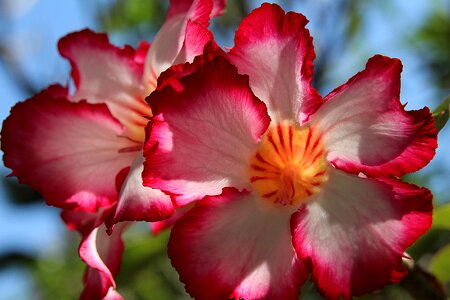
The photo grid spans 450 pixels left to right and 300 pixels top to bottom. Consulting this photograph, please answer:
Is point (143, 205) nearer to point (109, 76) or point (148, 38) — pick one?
point (109, 76)

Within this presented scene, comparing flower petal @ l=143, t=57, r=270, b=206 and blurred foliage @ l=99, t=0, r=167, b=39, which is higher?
flower petal @ l=143, t=57, r=270, b=206

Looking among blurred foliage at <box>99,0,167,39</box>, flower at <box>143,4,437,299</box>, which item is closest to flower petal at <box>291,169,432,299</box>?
flower at <box>143,4,437,299</box>

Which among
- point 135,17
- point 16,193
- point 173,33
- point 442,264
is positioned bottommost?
point 16,193

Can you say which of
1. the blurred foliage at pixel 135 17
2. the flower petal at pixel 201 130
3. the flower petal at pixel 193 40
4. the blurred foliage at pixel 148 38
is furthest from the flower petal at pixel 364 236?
the blurred foliage at pixel 135 17

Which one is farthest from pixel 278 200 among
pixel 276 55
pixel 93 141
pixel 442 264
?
pixel 442 264

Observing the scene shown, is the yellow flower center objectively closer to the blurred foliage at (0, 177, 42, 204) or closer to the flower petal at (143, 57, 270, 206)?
the flower petal at (143, 57, 270, 206)

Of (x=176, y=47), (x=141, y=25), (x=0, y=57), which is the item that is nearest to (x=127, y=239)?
(x=176, y=47)

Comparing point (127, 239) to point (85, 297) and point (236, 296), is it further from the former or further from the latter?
point (236, 296)
